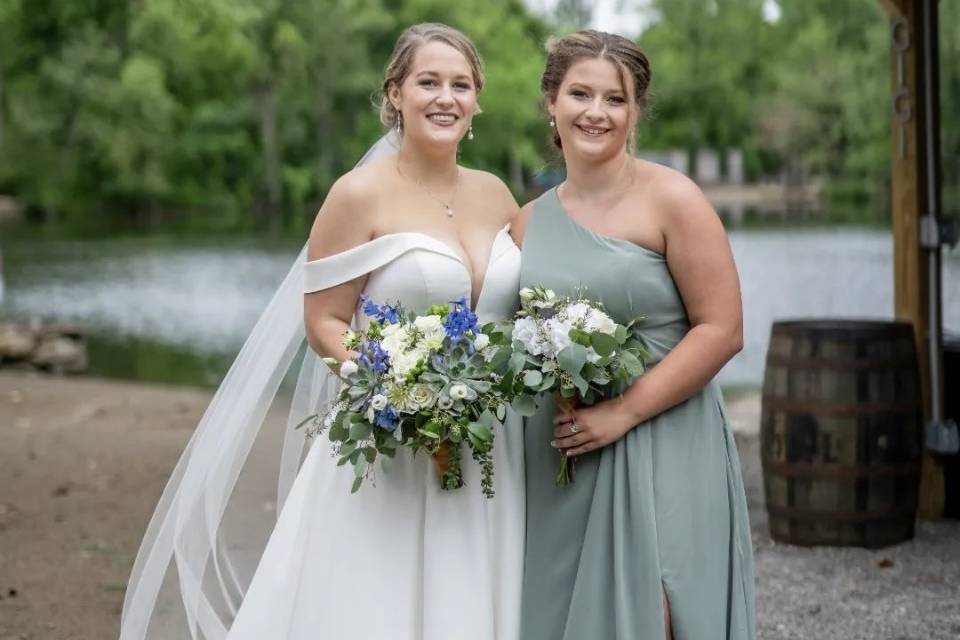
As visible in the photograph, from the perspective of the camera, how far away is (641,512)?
128 inches

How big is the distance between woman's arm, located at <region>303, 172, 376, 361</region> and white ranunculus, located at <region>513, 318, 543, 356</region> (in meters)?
0.62

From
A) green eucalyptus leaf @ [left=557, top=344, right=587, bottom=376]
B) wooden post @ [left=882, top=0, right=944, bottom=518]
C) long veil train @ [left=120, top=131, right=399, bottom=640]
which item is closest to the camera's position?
green eucalyptus leaf @ [left=557, top=344, right=587, bottom=376]

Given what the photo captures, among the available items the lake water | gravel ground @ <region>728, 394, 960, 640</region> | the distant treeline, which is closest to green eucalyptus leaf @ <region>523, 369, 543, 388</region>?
gravel ground @ <region>728, 394, 960, 640</region>

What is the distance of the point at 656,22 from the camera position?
67.2 meters

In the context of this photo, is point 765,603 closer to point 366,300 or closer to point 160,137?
point 366,300

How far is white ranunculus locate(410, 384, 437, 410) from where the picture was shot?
301cm

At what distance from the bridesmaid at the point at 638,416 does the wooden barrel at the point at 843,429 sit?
2928 mm

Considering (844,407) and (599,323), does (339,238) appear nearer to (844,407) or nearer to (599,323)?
(599,323)

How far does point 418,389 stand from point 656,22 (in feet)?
220

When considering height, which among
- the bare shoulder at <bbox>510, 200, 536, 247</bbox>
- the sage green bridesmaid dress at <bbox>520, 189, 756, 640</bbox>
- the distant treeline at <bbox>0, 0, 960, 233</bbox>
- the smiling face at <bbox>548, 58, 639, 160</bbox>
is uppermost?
the distant treeline at <bbox>0, 0, 960, 233</bbox>

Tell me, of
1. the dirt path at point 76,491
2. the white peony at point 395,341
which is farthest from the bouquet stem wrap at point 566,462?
the dirt path at point 76,491

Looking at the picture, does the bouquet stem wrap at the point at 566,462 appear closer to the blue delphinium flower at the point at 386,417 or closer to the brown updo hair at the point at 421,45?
the blue delphinium flower at the point at 386,417

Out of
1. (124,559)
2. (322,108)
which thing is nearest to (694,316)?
(124,559)

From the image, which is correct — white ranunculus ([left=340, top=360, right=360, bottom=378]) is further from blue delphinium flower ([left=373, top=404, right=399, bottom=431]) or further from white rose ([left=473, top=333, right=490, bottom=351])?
white rose ([left=473, top=333, right=490, bottom=351])
